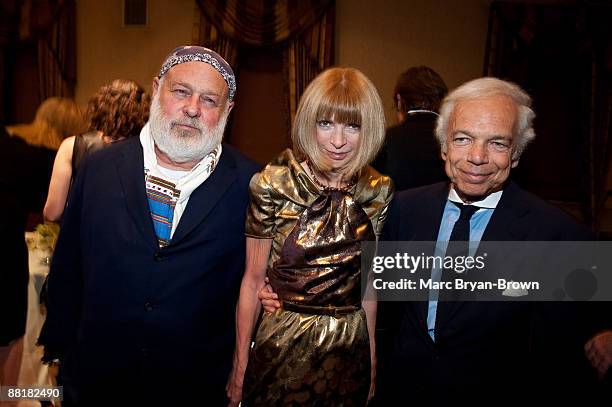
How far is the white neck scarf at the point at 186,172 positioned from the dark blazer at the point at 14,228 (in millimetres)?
651

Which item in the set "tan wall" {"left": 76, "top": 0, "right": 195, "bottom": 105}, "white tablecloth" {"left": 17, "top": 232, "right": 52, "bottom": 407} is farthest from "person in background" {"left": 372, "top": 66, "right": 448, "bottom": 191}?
"tan wall" {"left": 76, "top": 0, "right": 195, "bottom": 105}

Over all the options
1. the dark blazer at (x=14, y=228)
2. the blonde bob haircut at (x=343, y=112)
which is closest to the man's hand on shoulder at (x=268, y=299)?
the blonde bob haircut at (x=343, y=112)

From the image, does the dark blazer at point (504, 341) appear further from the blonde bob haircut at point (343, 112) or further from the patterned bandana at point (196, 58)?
the patterned bandana at point (196, 58)

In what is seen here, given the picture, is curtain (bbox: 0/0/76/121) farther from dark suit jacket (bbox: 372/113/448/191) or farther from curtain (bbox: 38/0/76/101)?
dark suit jacket (bbox: 372/113/448/191)

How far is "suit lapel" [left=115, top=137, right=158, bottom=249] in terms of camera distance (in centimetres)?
182

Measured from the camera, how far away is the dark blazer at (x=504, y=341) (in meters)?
1.72

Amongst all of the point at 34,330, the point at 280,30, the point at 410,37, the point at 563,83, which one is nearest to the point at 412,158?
the point at 34,330

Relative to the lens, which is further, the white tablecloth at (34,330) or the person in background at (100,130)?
the white tablecloth at (34,330)

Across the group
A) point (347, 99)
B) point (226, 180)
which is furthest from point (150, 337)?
point (347, 99)

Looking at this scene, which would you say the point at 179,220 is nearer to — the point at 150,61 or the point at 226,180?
the point at 226,180

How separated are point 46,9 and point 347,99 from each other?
6150 millimetres

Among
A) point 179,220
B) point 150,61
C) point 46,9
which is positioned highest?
point 46,9

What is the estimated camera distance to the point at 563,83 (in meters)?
6.19

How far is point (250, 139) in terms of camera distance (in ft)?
21.9
